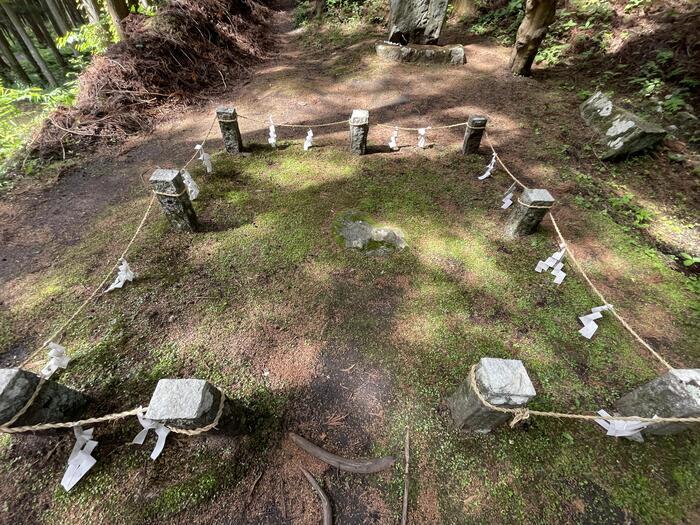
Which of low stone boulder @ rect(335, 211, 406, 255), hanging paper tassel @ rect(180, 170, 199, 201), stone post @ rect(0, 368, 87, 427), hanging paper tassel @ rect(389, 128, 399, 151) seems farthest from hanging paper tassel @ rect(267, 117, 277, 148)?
stone post @ rect(0, 368, 87, 427)

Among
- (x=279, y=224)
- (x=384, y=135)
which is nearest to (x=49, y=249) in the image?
(x=279, y=224)

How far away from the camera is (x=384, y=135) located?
6.41 meters

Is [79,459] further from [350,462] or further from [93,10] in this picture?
[93,10]

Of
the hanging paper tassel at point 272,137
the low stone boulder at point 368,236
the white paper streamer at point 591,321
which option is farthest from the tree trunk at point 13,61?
the white paper streamer at point 591,321

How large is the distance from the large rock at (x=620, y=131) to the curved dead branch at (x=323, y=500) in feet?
21.8

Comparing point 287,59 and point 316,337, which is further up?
point 287,59

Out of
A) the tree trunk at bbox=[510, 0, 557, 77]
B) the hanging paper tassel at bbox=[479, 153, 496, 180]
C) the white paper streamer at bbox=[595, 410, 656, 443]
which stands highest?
the tree trunk at bbox=[510, 0, 557, 77]

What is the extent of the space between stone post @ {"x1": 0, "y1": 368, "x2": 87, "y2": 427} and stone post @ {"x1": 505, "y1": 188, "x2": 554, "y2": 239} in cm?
513

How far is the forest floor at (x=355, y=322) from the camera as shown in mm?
2289

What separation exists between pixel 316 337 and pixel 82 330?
250 cm

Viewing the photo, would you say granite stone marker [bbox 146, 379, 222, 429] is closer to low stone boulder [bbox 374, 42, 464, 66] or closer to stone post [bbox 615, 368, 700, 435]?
stone post [bbox 615, 368, 700, 435]

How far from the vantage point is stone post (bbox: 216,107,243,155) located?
17.3 ft

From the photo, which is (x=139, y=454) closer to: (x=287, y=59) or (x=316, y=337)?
(x=316, y=337)

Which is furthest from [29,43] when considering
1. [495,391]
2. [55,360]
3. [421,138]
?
[495,391]
